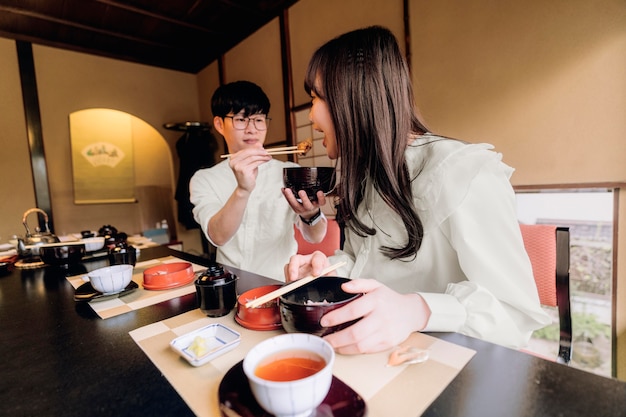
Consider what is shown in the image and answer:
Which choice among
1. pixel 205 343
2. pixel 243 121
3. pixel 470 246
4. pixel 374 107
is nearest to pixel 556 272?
pixel 470 246

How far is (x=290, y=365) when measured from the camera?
60cm

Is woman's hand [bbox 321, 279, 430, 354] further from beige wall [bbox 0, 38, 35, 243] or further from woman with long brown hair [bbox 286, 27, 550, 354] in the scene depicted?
beige wall [bbox 0, 38, 35, 243]

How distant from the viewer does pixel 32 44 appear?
171 inches

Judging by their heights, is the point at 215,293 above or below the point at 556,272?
above

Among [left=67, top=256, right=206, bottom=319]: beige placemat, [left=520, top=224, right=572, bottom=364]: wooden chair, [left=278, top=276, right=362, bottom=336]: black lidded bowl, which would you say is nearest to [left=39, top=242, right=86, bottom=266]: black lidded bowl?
[left=67, top=256, right=206, bottom=319]: beige placemat

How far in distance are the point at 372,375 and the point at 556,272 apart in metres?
1.27

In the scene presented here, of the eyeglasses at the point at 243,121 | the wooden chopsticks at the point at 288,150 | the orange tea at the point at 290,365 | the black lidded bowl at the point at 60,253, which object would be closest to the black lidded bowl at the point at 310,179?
the wooden chopsticks at the point at 288,150

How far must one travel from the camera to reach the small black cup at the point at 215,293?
3.17 ft

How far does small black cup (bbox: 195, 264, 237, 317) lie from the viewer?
96 cm

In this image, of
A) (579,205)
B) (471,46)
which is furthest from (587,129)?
(471,46)

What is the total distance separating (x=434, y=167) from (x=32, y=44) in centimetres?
591

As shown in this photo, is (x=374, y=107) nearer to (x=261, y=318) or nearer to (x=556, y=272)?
(x=261, y=318)

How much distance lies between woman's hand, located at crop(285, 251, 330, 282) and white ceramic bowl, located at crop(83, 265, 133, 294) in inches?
26.9

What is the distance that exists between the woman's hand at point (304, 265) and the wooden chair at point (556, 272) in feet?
3.67
